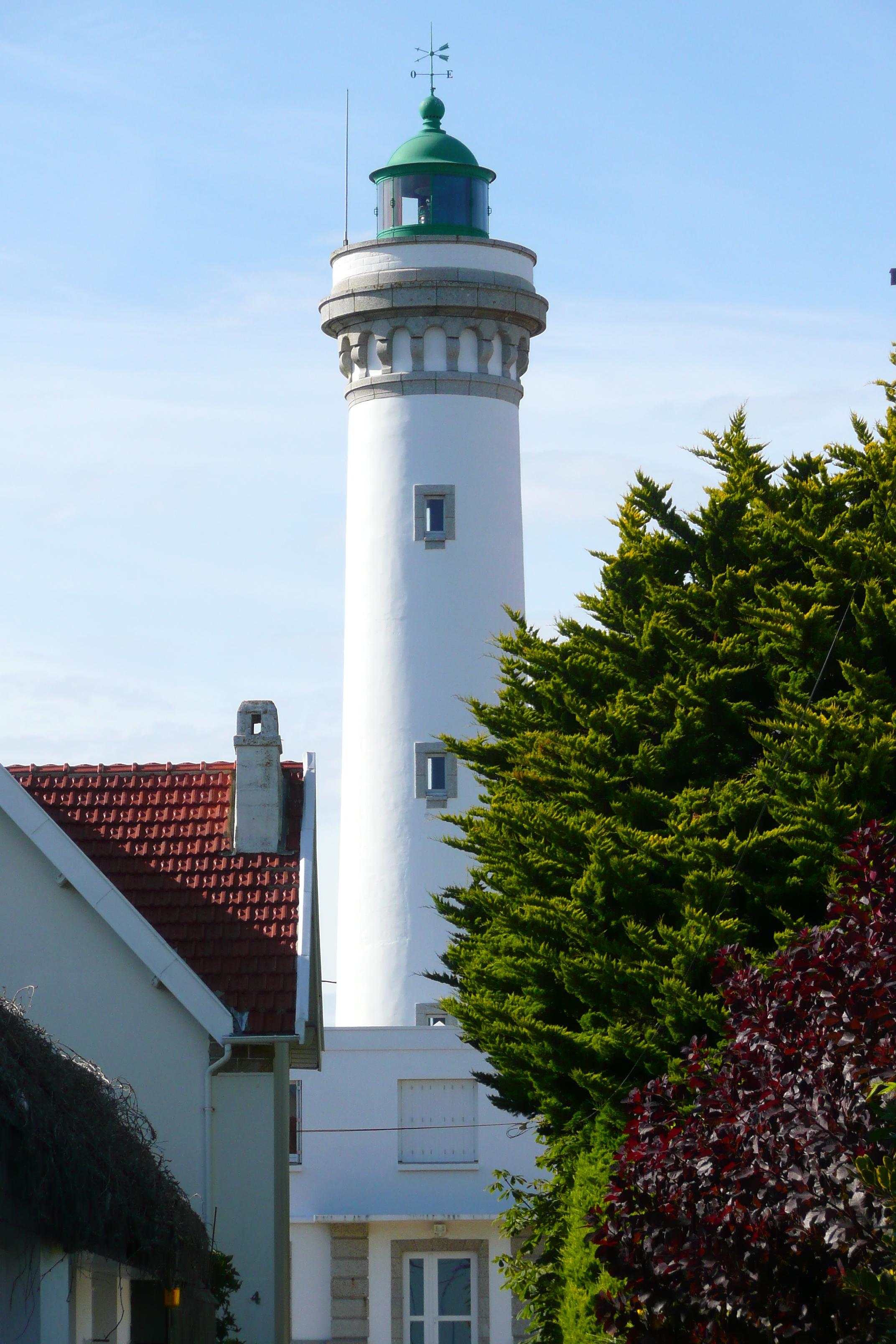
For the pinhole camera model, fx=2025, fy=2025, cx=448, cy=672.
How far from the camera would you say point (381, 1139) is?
36812 millimetres

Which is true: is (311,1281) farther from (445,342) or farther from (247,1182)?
(247,1182)

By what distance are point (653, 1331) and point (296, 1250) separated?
25.0 metres

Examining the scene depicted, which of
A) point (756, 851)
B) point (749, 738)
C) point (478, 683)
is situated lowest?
point (756, 851)

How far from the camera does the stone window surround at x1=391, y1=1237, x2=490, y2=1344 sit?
3488 centimetres

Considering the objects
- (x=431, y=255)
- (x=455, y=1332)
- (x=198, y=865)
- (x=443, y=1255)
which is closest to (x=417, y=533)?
(x=431, y=255)

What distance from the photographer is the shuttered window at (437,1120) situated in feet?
119

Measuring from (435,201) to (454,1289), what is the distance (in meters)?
20.0

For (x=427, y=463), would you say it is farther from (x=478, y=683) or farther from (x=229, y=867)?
(x=229, y=867)

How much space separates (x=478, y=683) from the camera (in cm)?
3484

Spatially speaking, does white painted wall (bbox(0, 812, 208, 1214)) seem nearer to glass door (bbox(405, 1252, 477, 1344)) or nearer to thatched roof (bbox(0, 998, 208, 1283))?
thatched roof (bbox(0, 998, 208, 1283))

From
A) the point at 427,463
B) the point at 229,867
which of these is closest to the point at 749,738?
the point at 229,867

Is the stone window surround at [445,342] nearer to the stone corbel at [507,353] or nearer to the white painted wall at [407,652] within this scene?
the stone corbel at [507,353]

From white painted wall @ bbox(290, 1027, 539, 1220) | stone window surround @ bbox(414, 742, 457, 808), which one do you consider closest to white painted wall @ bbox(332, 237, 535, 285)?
stone window surround @ bbox(414, 742, 457, 808)

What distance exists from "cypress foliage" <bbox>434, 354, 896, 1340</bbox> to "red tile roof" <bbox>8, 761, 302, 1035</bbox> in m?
2.19
